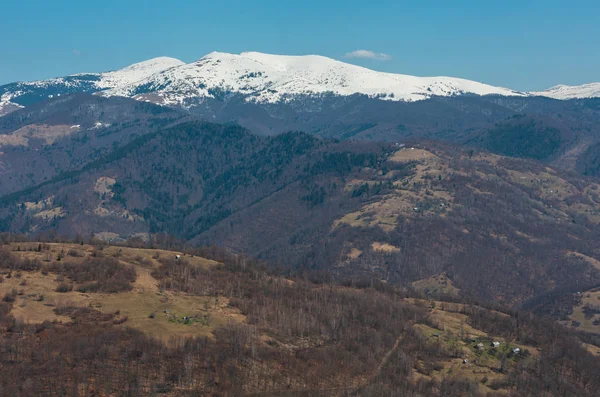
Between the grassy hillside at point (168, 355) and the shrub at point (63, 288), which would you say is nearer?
the grassy hillside at point (168, 355)

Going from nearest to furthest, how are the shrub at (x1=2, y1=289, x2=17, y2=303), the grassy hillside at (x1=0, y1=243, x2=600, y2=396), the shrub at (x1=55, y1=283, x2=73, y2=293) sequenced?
the grassy hillside at (x1=0, y1=243, x2=600, y2=396) → the shrub at (x1=2, y1=289, x2=17, y2=303) → the shrub at (x1=55, y1=283, x2=73, y2=293)

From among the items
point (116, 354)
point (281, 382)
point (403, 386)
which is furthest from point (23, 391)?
point (403, 386)

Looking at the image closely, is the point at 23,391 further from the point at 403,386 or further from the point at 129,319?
the point at 403,386

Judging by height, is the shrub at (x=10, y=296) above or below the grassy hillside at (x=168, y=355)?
above

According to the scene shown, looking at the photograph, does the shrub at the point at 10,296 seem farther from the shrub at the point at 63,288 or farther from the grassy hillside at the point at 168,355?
the shrub at the point at 63,288

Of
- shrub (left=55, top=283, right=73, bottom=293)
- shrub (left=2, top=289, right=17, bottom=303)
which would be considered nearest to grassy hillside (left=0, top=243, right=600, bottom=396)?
shrub (left=2, top=289, right=17, bottom=303)

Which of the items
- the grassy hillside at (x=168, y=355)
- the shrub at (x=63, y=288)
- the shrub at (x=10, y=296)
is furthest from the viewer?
the shrub at (x=63, y=288)

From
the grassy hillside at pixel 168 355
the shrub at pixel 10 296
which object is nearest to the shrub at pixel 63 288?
the grassy hillside at pixel 168 355

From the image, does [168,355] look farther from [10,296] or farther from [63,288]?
[10,296]

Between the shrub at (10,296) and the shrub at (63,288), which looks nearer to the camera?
the shrub at (10,296)

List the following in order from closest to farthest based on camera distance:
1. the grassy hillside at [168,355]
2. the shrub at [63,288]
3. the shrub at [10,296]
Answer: the grassy hillside at [168,355], the shrub at [10,296], the shrub at [63,288]

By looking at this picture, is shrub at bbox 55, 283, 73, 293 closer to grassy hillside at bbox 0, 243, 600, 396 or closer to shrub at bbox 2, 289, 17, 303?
grassy hillside at bbox 0, 243, 600, 396
